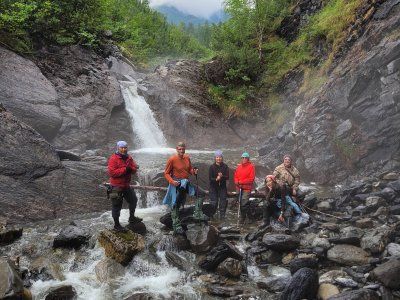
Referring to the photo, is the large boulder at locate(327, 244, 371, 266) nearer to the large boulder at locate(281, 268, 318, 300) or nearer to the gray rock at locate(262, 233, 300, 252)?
the gray rock at locate(262, 233, 300, 252)

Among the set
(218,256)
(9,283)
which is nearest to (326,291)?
(218,256)

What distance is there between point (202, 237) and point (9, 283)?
4844mm

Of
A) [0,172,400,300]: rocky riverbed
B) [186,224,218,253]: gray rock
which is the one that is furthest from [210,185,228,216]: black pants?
[186,224,218,253]: gray rock

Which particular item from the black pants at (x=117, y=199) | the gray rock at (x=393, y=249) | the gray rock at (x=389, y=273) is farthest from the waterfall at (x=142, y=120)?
the gray rock at (x=389, y=273)

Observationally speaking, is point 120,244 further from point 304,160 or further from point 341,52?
point 341,52

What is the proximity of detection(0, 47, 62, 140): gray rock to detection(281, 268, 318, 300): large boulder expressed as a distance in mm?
14944

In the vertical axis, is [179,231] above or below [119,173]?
below

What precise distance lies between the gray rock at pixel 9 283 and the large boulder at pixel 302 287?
5.35 m

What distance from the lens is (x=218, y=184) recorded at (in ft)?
A: 41.2

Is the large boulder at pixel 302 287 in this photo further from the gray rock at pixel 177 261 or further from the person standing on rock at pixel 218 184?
the person standing on rock at pixel 218 184

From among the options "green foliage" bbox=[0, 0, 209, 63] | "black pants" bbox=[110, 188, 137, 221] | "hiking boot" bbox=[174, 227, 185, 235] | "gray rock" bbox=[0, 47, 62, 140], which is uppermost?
"green foliage" bbox=[0, 0, 209, 63]

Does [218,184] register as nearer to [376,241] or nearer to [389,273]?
[376,241]

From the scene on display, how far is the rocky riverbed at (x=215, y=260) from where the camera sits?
767cm

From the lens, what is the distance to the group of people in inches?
409
